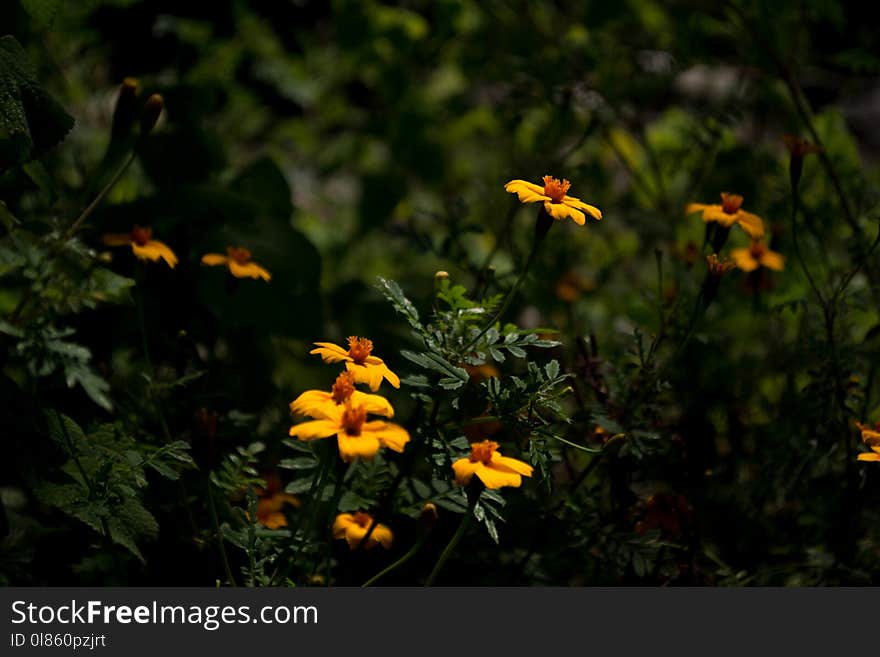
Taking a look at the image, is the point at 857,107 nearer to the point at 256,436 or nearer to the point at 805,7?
the point at 805,7

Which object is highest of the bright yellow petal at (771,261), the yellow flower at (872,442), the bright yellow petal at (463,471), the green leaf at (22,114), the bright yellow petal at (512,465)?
the green leaf at (22,114)

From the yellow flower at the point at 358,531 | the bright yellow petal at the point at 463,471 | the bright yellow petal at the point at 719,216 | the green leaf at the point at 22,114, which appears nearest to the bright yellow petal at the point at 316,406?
the bright yellow petal at the point at 463,471

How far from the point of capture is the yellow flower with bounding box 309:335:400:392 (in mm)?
1110

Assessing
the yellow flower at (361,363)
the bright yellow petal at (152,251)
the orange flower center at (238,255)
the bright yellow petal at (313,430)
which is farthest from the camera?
the orange flower center at (238,255)

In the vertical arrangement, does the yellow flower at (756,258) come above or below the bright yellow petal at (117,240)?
below

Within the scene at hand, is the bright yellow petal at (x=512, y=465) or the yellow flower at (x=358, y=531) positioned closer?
the bright yellow petal at (x=512, y=465)

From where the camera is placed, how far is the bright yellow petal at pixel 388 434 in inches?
40.1

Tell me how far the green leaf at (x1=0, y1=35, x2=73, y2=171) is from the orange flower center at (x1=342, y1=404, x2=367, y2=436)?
0.57 metres

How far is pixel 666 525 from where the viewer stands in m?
1.42

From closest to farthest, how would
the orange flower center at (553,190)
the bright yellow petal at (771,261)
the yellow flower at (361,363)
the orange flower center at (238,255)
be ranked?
the yellow flower at (361,363) < the orange flower center at (553,190) < the orange flower center at (238,255) < the bright yellow petal at (771,261)

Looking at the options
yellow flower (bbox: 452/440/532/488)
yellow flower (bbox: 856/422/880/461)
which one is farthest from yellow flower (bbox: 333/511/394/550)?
yellow flower (bbox: 856/422/880/461)

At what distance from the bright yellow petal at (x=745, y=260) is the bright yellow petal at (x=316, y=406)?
2.56 feet

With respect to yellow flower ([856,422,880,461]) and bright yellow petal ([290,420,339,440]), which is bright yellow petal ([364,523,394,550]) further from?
yellow flower ([856,422,880,461])

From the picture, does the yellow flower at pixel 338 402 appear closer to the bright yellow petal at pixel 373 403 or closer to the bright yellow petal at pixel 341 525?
Result: the bright yellow petal at pixel 373 403
